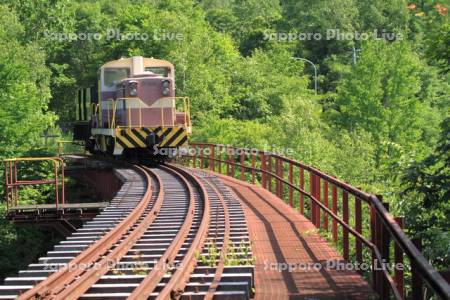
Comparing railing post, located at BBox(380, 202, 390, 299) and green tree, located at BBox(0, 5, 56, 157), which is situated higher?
green tree, located at BBox(0, 5, 56, 157)

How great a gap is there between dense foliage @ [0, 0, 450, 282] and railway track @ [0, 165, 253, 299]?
414 cm

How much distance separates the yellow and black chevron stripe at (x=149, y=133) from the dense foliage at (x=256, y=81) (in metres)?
6.50

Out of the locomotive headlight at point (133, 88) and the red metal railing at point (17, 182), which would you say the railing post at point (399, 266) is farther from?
the locomotive headlight at point (133, 88)

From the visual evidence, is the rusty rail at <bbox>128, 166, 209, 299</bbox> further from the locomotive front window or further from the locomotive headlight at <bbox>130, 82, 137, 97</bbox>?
the locomotive front window

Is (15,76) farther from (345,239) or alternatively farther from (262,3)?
(262,3)

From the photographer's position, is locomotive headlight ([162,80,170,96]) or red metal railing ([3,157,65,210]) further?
locomotive headlight ([162,80,170,96])

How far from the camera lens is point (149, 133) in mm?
23125

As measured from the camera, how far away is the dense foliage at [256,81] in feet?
110

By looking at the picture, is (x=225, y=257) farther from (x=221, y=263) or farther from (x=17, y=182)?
(x=17, y=182)

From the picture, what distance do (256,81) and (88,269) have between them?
133ft

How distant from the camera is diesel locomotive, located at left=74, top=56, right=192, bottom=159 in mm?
22891

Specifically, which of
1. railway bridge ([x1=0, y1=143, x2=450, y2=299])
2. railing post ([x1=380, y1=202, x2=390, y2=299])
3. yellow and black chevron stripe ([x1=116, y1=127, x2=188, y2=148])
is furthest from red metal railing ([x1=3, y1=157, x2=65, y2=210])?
railing post ([x1=380, y1=202, x2=390, y2=299])

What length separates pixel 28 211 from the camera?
19.3 meters

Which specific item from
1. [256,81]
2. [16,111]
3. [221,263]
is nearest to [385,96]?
[256,81]
